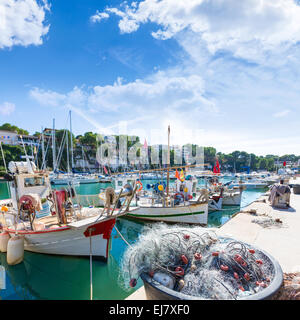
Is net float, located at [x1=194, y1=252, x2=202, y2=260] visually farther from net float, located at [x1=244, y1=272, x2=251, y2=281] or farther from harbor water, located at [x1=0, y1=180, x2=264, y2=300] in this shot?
harbor water, located at [x1=0, y1=180, x2=264, y2=300]

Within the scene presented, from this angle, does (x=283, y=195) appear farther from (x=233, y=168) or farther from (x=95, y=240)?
(x=233, y=168)

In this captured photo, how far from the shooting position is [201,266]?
336cm

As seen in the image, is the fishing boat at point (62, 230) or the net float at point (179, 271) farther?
the fishing boat at point (62, 230)

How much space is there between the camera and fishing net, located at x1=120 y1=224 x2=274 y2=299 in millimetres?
2949

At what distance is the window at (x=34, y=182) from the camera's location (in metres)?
9.98

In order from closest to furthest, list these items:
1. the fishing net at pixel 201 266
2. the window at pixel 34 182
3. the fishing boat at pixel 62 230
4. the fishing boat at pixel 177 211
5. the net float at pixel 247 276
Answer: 1. the fishing net at pixel 201 266
2. the net float at pixel 247 276
3. the fishing boat at pixel 62 230
4. the window at pixel 34 182
5. the fishing boat at pixel 177 211

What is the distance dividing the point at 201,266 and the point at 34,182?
33.7 feet

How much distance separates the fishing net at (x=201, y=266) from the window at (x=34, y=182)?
8.87 metres

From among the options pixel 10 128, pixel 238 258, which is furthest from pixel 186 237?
pixel 10 128

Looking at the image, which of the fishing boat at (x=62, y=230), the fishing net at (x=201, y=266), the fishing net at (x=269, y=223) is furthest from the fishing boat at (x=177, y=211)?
the fishing net at (x=201, y=266)

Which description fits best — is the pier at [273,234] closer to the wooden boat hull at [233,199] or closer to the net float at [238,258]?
the net float at [238,258]

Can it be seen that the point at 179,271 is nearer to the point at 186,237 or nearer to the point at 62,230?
the point at 186,237

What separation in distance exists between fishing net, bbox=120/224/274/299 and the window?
8871 millimetres
